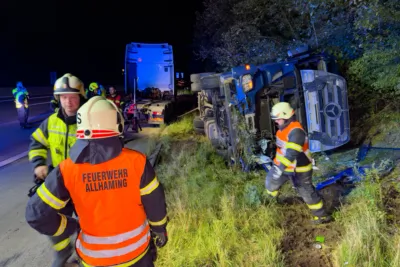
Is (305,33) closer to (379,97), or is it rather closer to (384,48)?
(379,97)

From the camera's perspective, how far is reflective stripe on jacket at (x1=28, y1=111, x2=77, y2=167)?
286cm

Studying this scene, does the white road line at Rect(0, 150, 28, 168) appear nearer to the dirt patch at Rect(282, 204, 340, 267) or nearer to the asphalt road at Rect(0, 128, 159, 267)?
the asphalt road at Rect(0, 128, 159, 267)

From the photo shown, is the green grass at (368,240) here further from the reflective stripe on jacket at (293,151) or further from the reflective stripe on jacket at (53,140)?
the reflective stripe on jacket at (53,140)

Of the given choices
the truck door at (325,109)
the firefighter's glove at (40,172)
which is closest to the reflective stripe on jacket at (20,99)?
the firefighter's glove at (40,172)

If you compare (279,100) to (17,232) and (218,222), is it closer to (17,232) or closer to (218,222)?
(218,222)

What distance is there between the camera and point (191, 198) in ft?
→ 14.0

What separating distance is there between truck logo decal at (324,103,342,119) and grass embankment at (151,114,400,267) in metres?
1.37

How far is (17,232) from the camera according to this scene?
400cm

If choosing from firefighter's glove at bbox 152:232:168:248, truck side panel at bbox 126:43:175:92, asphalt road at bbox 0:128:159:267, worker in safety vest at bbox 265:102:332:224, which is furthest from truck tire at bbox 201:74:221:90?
truck side panel at bbox 126:43:175:92

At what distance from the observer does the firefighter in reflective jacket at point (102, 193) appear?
5.75 feet

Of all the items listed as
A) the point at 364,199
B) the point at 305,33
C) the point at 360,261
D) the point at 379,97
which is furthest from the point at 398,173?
the point at 305,33

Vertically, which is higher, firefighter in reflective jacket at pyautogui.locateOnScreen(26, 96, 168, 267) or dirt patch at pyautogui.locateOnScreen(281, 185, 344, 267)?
firefighter in reflective jacket at pyautogui.locateOnScreen(26, 96, 168, 267)

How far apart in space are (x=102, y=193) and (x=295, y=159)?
93.1 inches

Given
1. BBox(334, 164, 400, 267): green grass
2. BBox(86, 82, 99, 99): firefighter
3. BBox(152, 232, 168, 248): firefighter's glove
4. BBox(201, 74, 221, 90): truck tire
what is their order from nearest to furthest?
BBox(152, 232, 168, 248): firefighter's glove → BBox(334, 164, 400, 267): green grass → BBox(201, 74, 221, 90): truck tire → BBox(86, 82, 99, 99): firefighter
